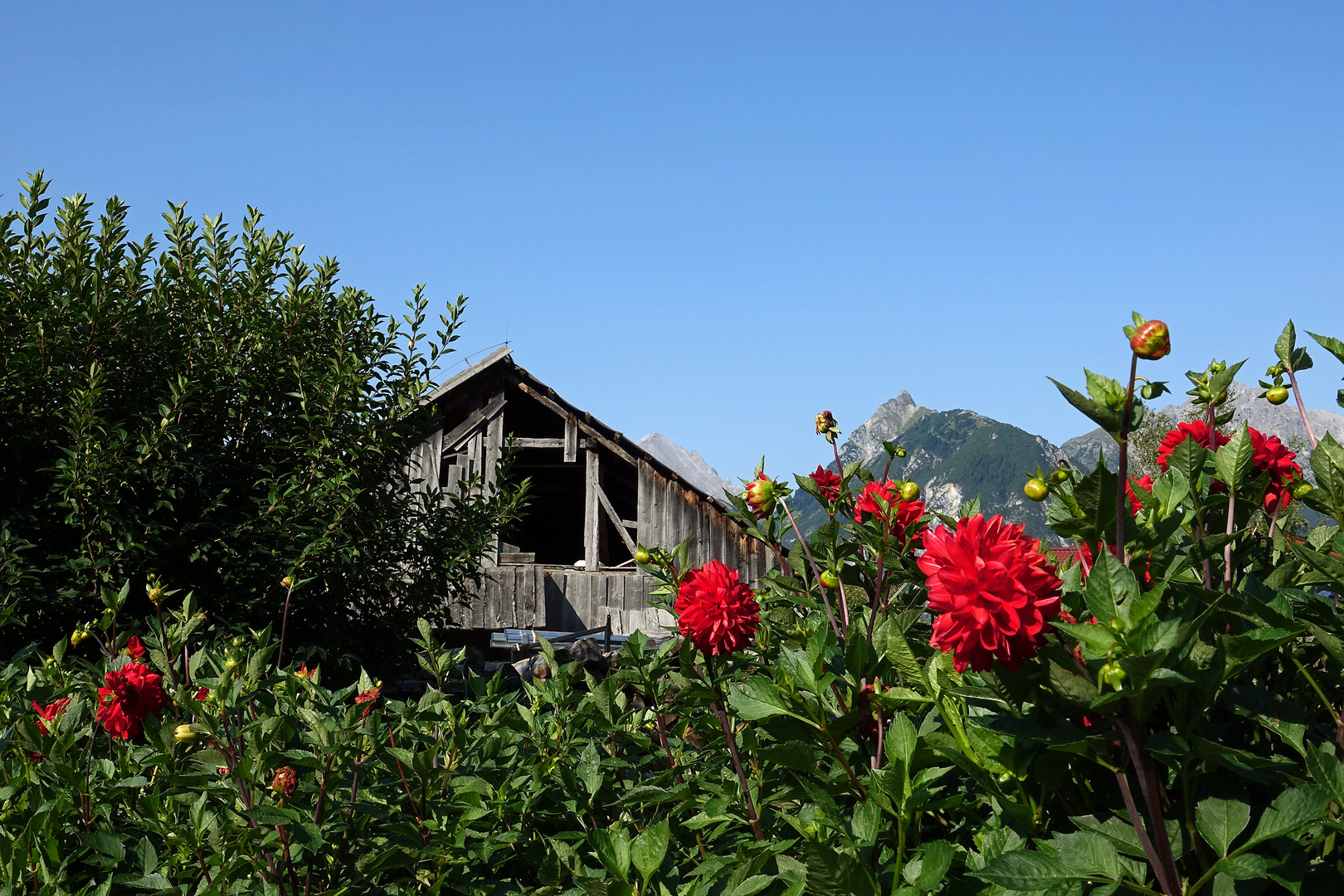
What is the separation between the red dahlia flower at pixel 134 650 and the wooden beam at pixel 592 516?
413 inches

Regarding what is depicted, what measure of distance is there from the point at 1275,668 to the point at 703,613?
0.95m

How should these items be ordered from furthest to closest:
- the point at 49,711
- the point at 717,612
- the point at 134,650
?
the point at 134,650 < the point at 49,711 < the point at 717,612

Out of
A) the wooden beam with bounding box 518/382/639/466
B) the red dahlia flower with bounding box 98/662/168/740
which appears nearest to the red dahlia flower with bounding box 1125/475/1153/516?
the red dahlia flower with bounding box 98/662/168/740

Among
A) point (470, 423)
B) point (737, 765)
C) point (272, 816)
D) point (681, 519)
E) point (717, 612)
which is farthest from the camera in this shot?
point (681, 519)

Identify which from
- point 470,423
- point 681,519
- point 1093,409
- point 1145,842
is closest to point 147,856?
point 1145,842

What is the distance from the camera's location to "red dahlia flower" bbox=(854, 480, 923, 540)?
1788mm

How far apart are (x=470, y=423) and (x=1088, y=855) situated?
495 inches

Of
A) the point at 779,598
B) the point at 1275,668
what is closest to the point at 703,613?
the point at 779,598

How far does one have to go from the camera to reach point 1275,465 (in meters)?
1.67

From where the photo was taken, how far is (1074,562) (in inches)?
51.1

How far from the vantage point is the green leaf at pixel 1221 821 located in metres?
1.02

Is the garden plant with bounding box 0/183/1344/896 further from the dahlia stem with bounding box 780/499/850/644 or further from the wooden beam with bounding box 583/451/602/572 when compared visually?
the wooden beam with bounding box 583/451/602/572

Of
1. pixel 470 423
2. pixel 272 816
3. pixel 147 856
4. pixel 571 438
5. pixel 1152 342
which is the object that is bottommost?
pixel 147 856

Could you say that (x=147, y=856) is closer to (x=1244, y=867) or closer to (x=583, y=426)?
(x=1244, y=867)
